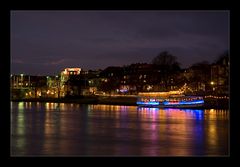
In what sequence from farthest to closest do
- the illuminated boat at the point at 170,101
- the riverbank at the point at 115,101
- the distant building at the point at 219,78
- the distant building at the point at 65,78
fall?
1. the distant building at the point at 65,78
2. the distant building at the point at 219,78
3. the illuminated boat at the point at 170,101
4. the riverbank at the point at 115,101

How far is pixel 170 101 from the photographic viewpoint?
28.9 meters

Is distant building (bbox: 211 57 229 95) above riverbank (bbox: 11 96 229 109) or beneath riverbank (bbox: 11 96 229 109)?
above

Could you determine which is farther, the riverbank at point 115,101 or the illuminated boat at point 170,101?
the illuminated boat at point 170,101

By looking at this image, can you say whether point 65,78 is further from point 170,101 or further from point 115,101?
point 170,101

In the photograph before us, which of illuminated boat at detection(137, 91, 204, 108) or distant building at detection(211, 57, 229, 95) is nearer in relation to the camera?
illuminated boat at detection(137, 91, 204, 108)

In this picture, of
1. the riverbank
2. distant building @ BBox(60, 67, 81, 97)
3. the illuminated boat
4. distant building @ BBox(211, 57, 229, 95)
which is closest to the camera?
the riverbank

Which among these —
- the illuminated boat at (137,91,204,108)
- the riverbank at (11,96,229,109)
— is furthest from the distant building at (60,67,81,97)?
the illuminated boat at (137,91,204,108)

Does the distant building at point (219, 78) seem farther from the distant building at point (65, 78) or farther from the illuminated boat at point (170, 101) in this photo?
the distant building at point (65, 78)

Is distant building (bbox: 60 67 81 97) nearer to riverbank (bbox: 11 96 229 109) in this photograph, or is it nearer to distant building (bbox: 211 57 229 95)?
riverbank (bbox: 11 96 229 109)

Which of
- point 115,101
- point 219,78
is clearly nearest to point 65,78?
point 115,101

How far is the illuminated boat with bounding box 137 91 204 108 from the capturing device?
2779cm

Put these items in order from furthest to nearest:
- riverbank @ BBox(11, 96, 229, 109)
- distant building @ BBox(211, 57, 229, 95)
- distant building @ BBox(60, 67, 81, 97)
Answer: distant building @ BBox(60, 67, 81, 97) → distant building @ BBox(211, 57, 229, 95) → riverbank @ BBox(11, 96, 229, 109)

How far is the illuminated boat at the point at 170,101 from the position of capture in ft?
91.2

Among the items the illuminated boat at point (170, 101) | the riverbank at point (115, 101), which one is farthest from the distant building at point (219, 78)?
the illuminated boat at point (170, 101)
